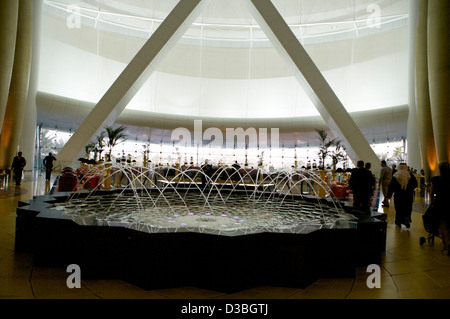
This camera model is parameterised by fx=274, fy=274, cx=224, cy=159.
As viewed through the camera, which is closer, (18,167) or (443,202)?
(443,202)

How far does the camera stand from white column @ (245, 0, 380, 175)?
12125mm

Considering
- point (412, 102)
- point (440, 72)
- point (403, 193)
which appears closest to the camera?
point (403, 193)

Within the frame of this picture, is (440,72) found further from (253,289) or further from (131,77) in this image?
(253,289)

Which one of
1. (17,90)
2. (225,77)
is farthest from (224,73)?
(17,90)

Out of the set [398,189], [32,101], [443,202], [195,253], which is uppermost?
[32,101]

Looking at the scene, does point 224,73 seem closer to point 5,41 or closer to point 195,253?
point 5,41

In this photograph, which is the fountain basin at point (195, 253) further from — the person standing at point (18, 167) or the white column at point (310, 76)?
the person standing at point (18, 167)

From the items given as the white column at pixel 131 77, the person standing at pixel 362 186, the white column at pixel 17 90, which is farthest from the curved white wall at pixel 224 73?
the person standing at pixel 362 186

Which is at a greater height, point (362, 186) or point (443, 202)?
point (362, 186)

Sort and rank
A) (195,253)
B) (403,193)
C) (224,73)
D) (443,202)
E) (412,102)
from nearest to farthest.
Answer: (195,253) → (443,202) → (403,193) → (412,102) → (224,73)

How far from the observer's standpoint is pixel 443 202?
450 cm

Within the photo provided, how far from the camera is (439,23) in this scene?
13164 millimetres

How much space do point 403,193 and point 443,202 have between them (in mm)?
1888
